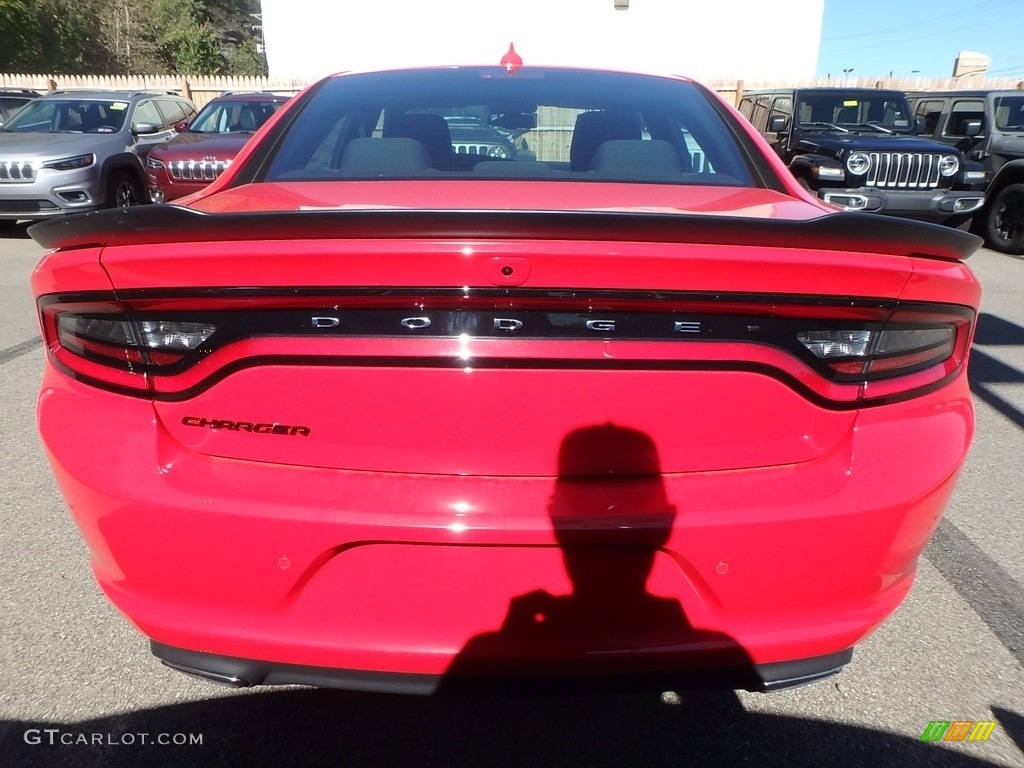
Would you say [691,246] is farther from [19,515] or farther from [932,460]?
[19,515]

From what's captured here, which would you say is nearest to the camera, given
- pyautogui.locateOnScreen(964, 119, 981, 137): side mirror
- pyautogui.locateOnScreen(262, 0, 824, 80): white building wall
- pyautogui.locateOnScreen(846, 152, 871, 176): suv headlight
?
pyautogui.locateOnScreen(846, 152, 871, 176): suv headlight

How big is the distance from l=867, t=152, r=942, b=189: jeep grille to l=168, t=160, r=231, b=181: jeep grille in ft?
22.9

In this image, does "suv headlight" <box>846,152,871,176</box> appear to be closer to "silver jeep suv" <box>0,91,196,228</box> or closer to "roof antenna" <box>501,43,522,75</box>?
"roof antenna" <box>501,43,522,75</box>

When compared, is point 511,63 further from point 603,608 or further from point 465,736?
point 465,736

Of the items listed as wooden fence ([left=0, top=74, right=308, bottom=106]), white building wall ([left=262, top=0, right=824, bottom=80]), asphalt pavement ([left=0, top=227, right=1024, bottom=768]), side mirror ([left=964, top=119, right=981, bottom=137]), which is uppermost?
white building wall ([left=262, top=0, right=824, bottom=80])

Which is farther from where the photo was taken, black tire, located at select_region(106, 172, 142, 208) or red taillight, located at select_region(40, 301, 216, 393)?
black tire, located at select_region(106, 172, 142, 208)

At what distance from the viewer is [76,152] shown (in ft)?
29.3

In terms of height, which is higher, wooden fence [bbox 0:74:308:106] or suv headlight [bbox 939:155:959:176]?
wooden fence [bbox 0:74:308:106]

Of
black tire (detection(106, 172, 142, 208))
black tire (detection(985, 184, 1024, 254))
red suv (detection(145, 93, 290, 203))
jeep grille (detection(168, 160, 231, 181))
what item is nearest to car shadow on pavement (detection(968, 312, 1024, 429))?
black tire (detection(985, 184, 1024, 254))

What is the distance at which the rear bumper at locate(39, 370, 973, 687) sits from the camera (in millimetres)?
1402

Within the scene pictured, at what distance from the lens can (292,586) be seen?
144 cm

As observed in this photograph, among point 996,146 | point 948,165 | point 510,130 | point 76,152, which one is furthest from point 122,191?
point 996,146

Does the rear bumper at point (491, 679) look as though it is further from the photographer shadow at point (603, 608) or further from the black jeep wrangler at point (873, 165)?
the black jeep wrangler at point (873, 165)

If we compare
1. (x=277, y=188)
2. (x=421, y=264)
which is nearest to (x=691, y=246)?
(x=421, y=264)
